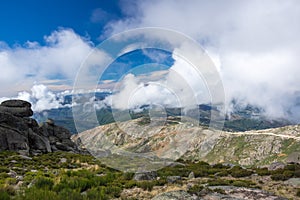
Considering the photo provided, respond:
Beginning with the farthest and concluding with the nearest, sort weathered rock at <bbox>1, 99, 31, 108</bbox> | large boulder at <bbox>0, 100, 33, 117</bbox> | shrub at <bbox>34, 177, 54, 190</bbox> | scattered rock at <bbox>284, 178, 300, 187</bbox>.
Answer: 1. weathered rock at <bbox>1, 99, 31, 108</bbox>
2. large boulder at <bbox>0, 100, 33, 117</bbox>
3. scattered rock at <bbox>284, 178, 300, 187</bbox>
4. shrub at <bbox>34, 177, 54, 190</bbox>

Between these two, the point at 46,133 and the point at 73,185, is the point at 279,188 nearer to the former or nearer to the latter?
the point at 73,185

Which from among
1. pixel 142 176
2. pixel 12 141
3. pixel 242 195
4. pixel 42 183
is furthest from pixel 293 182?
pixel 12 141

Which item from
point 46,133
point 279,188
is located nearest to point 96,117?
point 279,188

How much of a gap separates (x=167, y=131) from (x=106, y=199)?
7.20m

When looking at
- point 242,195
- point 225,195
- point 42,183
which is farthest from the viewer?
point 42,183

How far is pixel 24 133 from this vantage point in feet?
171

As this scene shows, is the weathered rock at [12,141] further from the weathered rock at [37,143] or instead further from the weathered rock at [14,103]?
the weathered rock at [14,103]

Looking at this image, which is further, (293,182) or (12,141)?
(12,141)

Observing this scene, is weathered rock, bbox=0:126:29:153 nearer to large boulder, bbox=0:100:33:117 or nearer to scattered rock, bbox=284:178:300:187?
large boulder, bbox=0:100:33:117

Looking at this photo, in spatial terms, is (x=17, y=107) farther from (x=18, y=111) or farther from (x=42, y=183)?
(x=42, y=183)

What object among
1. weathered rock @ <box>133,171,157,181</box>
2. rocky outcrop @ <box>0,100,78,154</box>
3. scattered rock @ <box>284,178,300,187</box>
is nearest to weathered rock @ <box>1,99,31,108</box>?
rocky outcrop @ <box>0,100,78,154</box>

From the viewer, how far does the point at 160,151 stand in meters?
18.8

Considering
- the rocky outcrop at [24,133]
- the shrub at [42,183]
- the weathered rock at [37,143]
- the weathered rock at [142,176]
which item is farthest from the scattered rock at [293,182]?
the weathered rock at [37,143]

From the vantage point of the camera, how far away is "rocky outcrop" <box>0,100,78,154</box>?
4756cm
